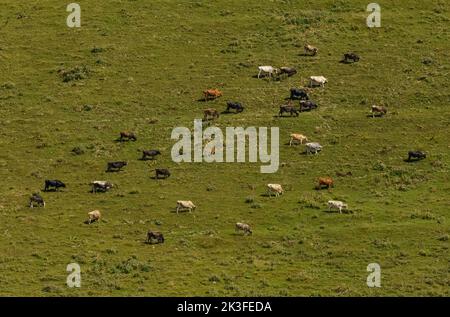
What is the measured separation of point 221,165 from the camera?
71.3 m

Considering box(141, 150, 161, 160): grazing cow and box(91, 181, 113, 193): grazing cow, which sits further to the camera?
box(141, 150, 161, 160): grazing cow

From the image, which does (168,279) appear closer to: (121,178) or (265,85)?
(121,178)

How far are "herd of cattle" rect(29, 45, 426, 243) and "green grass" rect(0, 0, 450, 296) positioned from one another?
66cm

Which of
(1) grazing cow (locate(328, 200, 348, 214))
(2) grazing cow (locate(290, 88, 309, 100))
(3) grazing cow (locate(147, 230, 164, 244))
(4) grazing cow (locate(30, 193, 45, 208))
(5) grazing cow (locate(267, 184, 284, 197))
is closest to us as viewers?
(3) grazing cow (locate(147, 230, 164, 244))

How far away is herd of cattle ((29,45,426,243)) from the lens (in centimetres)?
6406

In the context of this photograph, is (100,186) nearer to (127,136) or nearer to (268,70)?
(127,136)

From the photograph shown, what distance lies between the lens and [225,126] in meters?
76.5

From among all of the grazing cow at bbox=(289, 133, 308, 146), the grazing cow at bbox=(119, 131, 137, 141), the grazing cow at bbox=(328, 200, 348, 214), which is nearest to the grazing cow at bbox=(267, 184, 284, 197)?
the grazing cow at bbox=(328, 200, 348, 214)

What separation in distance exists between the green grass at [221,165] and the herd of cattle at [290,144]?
66 centimetres

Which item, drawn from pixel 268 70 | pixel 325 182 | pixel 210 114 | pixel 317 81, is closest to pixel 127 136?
pixel 210 114

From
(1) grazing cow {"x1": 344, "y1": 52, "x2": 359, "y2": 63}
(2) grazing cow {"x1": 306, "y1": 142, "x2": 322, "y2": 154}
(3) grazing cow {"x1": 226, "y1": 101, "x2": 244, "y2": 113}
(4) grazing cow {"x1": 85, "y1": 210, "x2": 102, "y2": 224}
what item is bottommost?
(4) grazing cow {"x1": 85, "y1": 210, "x2": 102, "y2": 224}

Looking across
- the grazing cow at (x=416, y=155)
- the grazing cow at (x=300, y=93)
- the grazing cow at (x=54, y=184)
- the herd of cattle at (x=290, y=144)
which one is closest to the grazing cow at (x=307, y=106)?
the herd of cattle at (x=290, y=144)

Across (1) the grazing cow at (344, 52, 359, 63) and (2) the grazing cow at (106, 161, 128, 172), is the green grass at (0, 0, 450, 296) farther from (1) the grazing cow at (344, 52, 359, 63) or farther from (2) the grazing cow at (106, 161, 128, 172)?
(1) the grazing cow at (344, 52, 359, 63)
